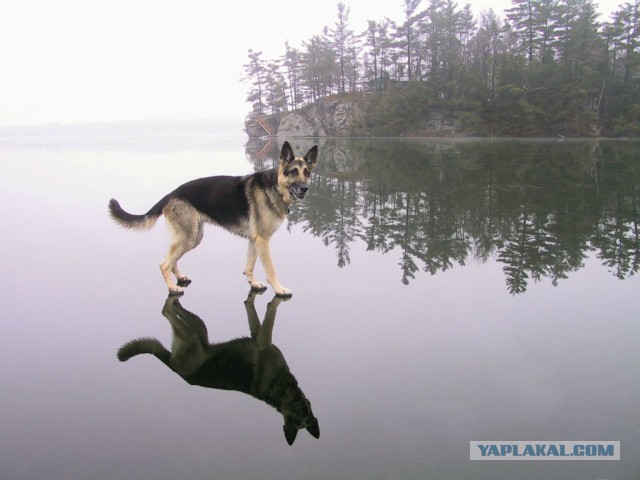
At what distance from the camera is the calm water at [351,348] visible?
2479mm

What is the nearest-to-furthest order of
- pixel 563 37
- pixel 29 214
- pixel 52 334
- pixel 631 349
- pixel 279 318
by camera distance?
pixel 631 349
pixel 52 334
pixel 279 318
pixel 29 214
pixel 563 37

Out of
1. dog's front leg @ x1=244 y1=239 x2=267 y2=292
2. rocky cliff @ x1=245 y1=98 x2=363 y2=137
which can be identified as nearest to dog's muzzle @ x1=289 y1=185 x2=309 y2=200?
dog's front leg @ x1=244 y1=239 x2=267 y2=292

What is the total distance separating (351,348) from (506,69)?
2127 inches

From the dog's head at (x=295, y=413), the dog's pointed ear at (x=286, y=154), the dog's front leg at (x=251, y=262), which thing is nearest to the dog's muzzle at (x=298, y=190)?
the dog's pointed ear at (x=286, y=154)

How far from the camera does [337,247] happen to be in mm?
6945

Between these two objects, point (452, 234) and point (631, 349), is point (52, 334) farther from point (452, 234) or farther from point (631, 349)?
point (452, 234)

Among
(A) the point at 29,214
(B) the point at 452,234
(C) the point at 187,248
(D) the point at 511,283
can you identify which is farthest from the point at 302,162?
(A) the point at 29,214

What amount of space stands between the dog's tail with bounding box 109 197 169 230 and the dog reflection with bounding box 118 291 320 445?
1261 millimetres

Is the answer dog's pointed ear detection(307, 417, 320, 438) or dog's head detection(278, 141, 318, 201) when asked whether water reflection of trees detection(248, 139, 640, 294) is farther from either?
dog's pointed ear detection(307, 417, 320, 438)

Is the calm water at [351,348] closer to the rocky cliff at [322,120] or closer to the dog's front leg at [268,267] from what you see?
the dog's front leg at [268,267]

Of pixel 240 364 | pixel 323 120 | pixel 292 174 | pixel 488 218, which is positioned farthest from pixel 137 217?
pixel 323 120

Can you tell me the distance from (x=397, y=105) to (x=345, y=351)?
182 ft

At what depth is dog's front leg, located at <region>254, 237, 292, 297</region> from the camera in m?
5.00

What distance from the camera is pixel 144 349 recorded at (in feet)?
12.2
